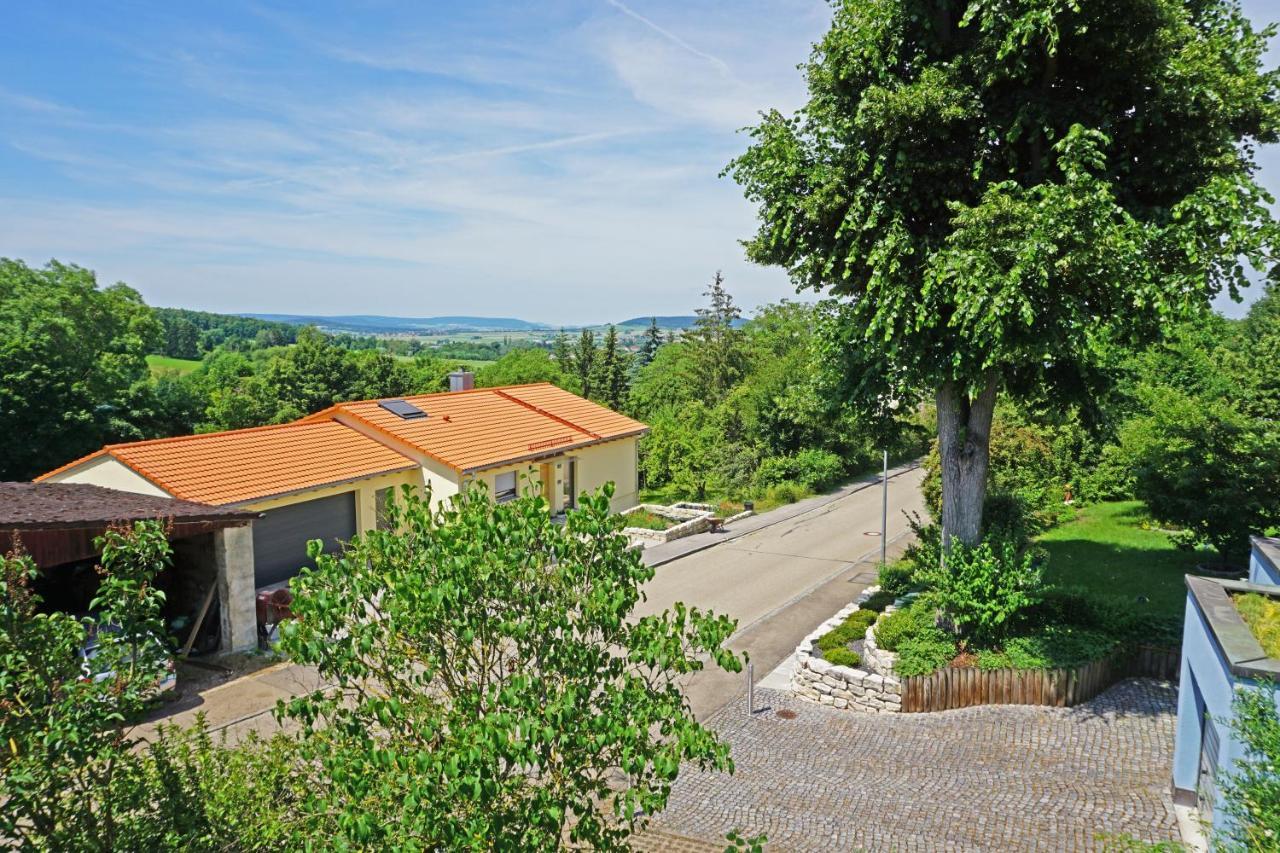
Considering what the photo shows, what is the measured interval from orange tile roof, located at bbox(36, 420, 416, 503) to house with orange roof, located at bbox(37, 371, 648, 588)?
0.11ft

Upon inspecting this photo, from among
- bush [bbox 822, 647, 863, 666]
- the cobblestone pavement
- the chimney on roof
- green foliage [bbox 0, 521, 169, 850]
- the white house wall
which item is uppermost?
the chimney on roof

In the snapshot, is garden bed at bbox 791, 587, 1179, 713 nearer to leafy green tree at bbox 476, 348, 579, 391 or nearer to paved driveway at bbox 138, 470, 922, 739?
paved driveway at bbox 138, 470, 922, 739

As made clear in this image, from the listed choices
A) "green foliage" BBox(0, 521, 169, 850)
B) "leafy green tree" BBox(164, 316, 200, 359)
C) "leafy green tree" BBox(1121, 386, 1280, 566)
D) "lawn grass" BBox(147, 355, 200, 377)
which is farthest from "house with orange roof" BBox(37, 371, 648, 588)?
"leafy green tree" BBox(164, 316, 200, 359)

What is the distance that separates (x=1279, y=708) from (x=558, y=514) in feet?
73.8

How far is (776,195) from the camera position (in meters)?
14.8

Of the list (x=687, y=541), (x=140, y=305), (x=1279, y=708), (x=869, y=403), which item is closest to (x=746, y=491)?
(x=687, y=541)

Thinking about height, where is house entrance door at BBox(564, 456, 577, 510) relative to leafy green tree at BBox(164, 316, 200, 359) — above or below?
below

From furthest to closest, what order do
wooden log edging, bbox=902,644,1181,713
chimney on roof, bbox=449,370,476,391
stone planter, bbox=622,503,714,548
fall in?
chimney on roof, bbox=449,370,476,391 < stone planter, bbox=622,503,714,548 < wooden log edging, bbox=902,644,1181,713

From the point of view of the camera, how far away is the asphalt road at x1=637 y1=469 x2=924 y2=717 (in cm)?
1717

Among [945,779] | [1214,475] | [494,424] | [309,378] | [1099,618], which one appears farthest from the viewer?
[309,378]

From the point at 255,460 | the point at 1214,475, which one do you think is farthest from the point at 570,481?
the point at 1214,475

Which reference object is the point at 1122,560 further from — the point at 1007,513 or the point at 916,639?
the point at 916,639

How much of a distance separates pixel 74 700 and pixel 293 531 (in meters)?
17.3

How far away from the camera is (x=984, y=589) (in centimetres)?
1398
